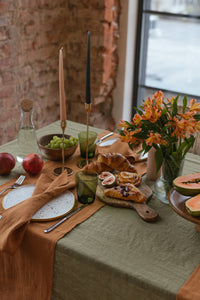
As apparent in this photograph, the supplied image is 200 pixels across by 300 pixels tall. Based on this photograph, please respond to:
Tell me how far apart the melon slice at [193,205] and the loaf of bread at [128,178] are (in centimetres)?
30

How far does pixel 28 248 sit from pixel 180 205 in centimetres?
51

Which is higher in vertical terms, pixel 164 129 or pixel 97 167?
pixel 164 129

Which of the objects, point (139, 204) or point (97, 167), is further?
point (97, 167)

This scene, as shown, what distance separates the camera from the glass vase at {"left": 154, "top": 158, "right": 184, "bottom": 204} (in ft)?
4.47

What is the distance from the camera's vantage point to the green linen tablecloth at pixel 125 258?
1.04 m

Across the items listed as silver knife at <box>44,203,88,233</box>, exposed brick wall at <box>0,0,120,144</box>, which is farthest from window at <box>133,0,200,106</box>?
silver knife at <box>44,203,88,233</box>

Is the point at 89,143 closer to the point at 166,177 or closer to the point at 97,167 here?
the point at 97,167

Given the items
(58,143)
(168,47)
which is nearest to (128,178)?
(58,143)

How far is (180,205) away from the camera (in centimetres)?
121

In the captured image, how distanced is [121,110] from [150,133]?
75.5 inches

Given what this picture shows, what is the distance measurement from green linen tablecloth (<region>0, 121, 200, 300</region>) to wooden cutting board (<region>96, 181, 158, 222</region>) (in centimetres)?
2

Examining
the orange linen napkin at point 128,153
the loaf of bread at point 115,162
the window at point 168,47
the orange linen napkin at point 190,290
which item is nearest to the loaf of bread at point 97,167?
the loaf of bread at point 115,162

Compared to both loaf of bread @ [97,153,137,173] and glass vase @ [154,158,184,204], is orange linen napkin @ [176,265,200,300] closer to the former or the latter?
glass vase @ [154,158,184,204]

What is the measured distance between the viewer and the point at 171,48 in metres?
2.94
